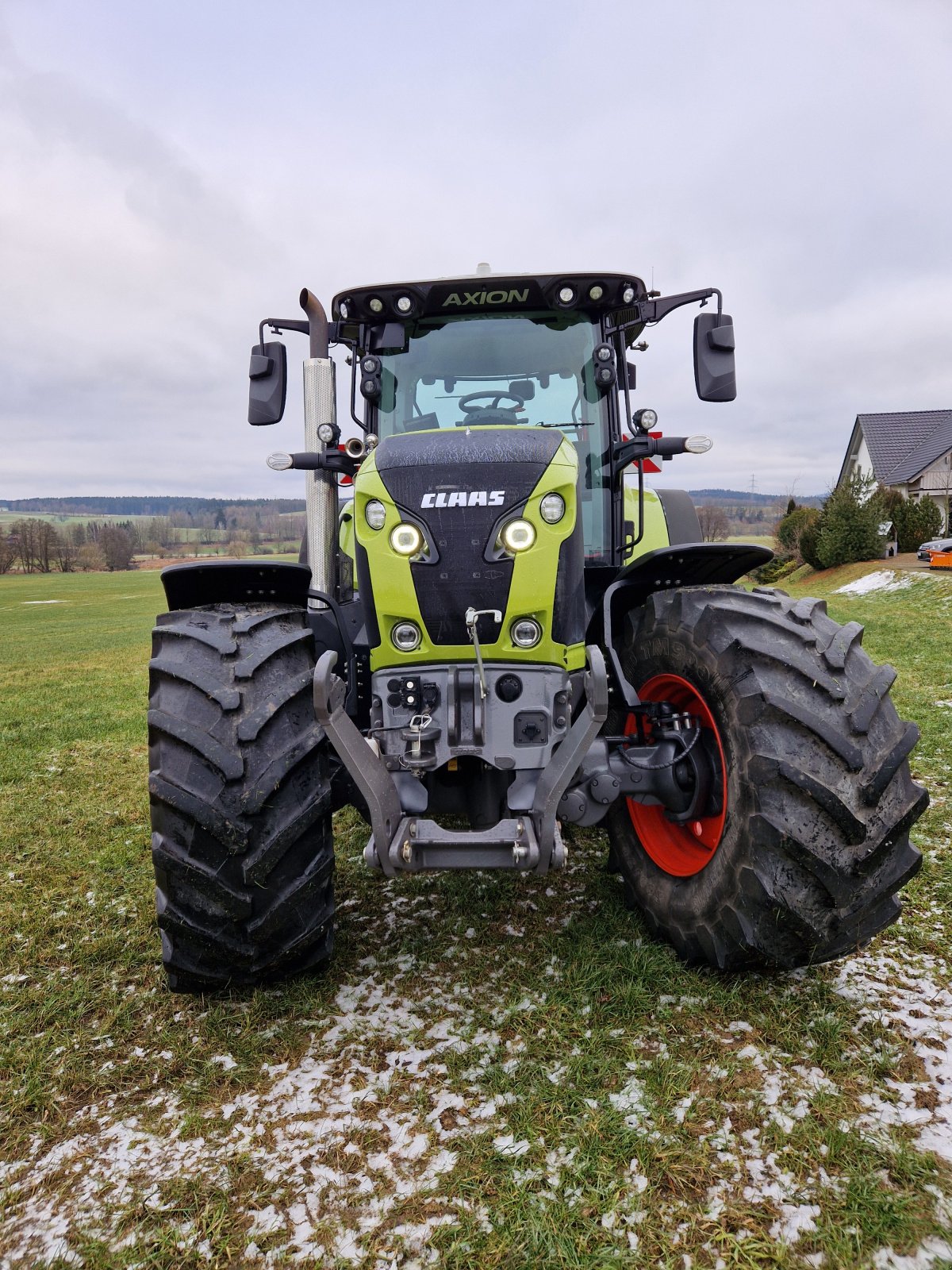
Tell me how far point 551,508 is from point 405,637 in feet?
2.20

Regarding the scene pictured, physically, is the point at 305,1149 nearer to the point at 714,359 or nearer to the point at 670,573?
the point at 670,573

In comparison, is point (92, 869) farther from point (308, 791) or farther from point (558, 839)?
point (558, 839)

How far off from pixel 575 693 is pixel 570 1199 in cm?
151

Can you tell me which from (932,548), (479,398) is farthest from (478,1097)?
(932,548)

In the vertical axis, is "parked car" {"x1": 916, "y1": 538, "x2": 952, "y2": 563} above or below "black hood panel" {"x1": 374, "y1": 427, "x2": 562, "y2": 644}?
above

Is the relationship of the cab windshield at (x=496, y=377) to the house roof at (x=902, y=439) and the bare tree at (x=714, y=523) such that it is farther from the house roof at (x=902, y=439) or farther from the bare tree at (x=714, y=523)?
→ the house roof at (x=902, y=439)

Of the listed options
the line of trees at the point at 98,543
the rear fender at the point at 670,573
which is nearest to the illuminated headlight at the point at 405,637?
the rear fender at the point at 670,573

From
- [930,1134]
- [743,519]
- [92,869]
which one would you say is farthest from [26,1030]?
[743,519]

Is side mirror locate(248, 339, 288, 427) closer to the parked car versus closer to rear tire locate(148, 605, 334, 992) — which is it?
rear tire locate(148, 605, 334, 992)

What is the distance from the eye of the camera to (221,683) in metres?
2.45

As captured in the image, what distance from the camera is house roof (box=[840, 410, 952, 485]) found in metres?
38.9

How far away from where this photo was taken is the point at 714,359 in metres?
3.44

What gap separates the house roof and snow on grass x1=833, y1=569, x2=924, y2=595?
838 inches

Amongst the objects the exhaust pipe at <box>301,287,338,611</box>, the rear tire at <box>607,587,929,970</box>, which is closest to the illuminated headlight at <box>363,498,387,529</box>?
the exhaust pipe at <box>301,287,338,611</box>
